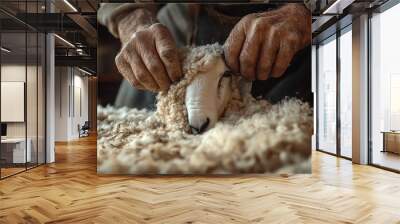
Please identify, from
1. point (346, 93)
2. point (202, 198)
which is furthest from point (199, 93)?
point (346, 93)

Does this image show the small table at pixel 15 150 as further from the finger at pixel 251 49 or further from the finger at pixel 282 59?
the finger at pixel 282 59

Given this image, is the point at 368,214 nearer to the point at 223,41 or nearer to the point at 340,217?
the point at 340,217

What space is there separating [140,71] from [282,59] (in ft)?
6.98

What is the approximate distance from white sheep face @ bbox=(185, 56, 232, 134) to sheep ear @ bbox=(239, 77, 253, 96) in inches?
6.6

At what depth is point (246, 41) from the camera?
220 inches

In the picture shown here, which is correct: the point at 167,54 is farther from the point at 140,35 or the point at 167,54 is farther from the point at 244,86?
the point at 244,86

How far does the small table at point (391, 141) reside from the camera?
20.4 feet

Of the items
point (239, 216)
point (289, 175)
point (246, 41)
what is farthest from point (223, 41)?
point (239, 216)

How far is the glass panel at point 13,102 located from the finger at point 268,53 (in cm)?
381

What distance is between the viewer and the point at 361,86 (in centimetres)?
714

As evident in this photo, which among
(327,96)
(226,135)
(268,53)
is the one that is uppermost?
(268,53)

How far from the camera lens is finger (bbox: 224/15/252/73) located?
5.59 m

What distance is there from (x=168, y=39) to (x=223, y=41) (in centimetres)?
82

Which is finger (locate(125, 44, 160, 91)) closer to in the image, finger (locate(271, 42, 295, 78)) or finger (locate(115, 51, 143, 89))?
finger (locate(115, 51, 143, 89))
